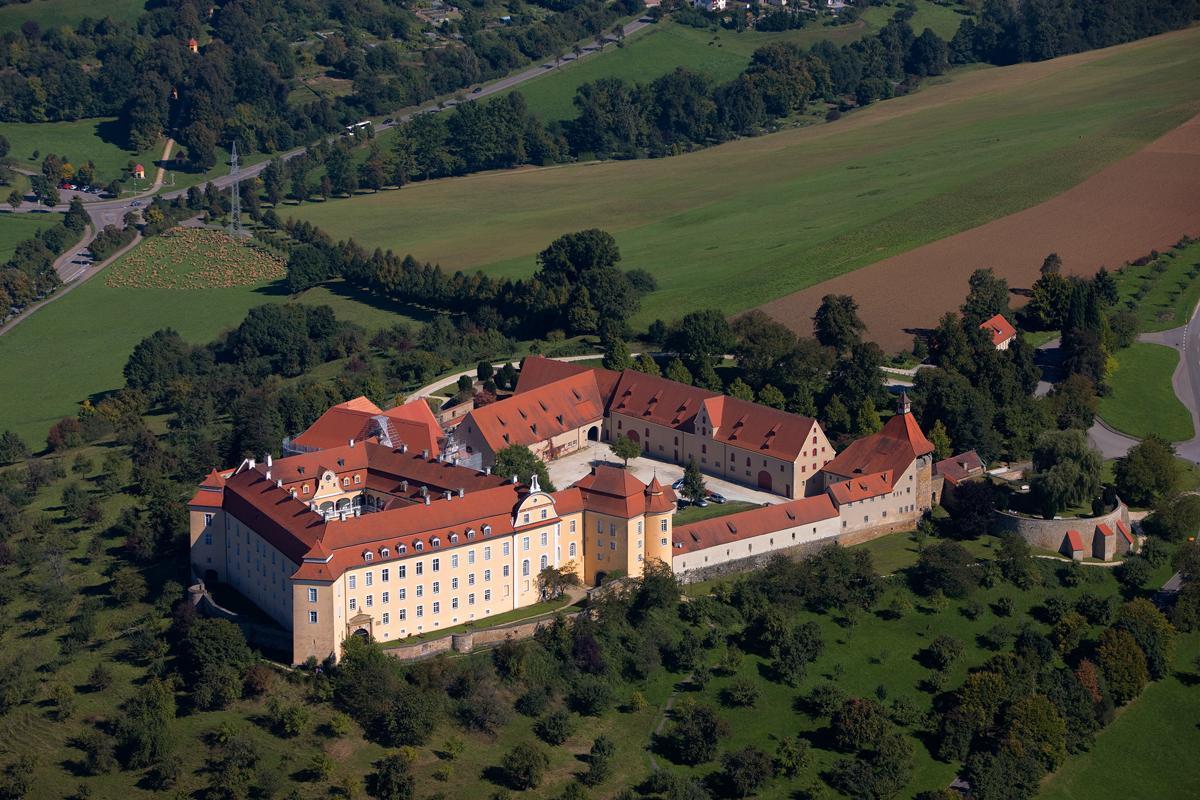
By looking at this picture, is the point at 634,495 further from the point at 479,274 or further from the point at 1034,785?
the point at 479,274

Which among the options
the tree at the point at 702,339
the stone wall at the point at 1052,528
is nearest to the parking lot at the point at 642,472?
the tree at the point at 702,339

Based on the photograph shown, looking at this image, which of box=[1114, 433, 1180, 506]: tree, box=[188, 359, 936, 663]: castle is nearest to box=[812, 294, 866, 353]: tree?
box=[188, 359, 936, 663]: castle

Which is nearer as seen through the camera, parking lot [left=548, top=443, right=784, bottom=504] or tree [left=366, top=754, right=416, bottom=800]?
tree [left=366, top=754, right=416, bottom=800]

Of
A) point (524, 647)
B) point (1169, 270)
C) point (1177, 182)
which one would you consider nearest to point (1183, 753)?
point (524, 647)

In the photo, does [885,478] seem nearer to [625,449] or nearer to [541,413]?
[625,449]

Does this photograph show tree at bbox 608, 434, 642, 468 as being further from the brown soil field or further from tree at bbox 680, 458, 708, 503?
the brown soil field

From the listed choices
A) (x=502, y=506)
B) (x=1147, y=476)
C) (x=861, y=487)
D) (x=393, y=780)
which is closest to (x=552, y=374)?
(x=861, y=487)
